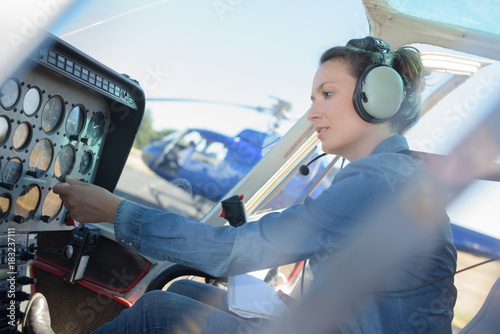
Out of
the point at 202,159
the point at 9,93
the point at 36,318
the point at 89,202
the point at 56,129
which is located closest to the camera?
the point at 89,202

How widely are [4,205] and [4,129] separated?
217 mm

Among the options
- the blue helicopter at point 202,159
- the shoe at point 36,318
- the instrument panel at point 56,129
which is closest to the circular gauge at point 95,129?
the instrument panel at point 56,129

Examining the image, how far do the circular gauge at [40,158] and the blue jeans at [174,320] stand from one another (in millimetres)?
485

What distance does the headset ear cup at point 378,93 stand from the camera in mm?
959

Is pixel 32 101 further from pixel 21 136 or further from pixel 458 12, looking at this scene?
pixel 458 12

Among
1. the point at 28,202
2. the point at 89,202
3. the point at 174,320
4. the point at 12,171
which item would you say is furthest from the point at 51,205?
the point at 174,320

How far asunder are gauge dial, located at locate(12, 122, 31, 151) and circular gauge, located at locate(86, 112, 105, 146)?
248mm

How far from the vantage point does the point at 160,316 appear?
103cm

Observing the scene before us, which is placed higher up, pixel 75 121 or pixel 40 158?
pixel 75 121

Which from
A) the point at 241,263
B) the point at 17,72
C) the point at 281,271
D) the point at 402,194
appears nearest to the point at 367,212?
the point at 402,194

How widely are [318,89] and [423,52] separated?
1.01m

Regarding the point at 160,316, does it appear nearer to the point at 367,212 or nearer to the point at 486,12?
the point at 367,212

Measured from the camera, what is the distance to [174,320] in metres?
1.03

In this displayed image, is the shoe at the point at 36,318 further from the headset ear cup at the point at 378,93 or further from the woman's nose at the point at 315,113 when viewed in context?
the headset ear cup at the point at 378,93
